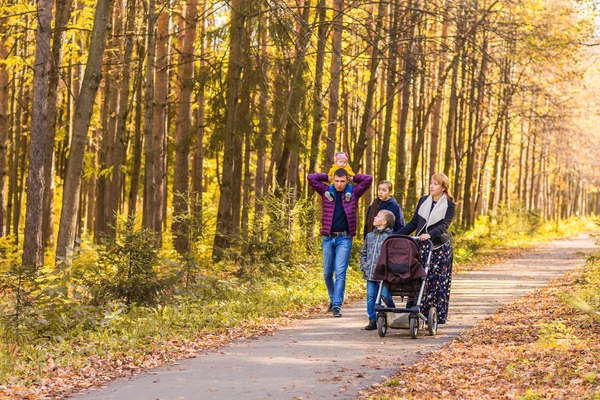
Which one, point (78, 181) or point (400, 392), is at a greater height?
point (78, 181)

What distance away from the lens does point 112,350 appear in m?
8.76

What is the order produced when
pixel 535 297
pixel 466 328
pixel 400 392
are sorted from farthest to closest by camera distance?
1. pixel 535 297
2. pixel 466 328
3. pixel 400 392

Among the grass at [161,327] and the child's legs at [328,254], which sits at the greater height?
the child's legs at [328,254]

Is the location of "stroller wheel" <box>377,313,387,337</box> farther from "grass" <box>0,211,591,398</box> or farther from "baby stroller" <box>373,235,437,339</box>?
"grass" <box>0,211,591,398</box>

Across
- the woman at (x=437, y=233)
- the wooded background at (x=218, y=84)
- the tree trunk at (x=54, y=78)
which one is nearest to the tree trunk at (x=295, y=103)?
the wooded background at (x=218, y=84)

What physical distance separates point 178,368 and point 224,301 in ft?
14.5

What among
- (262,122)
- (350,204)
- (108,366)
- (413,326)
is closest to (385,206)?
(350,204)

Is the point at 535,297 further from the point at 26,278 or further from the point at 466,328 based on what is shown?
the point at 26,278

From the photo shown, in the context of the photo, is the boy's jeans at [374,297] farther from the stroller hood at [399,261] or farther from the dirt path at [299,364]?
the stroller hood at [399,261]

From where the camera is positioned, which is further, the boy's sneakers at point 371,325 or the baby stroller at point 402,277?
the boy's sneakers at point 371,325

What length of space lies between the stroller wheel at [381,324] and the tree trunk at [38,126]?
6580mm

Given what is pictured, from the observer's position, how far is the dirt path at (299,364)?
274 inches

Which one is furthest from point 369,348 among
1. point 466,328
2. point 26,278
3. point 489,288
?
point 489,288

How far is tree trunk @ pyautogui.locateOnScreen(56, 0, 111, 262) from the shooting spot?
12.5 meters
